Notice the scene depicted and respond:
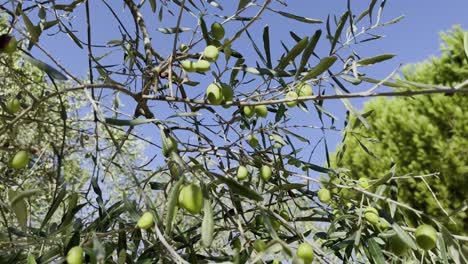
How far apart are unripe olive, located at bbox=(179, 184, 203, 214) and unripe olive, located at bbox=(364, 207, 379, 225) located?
0.54 m

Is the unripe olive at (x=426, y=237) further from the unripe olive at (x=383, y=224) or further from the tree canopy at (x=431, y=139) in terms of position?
the tree canopy at (x=431, y=139)

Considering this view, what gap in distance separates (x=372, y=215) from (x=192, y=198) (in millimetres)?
563

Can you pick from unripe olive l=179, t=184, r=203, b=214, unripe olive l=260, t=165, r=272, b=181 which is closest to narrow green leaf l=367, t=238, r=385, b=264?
unripe olive l=260, t=165, r=272, b=181

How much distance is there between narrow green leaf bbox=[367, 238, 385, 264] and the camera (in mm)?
1194

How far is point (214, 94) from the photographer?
3.62 feet

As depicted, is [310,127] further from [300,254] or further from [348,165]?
[348,165]

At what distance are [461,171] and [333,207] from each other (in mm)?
5007

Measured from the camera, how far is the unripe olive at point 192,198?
86 centimetres

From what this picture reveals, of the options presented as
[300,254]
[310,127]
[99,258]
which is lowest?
[300,254]

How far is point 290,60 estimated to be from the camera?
49.1 inches

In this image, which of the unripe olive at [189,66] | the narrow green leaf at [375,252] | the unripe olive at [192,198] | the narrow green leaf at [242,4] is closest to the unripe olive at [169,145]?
the unripe olive at [192,198]

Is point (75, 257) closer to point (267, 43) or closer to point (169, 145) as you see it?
point (169, 145)

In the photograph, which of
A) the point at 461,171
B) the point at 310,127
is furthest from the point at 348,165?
the point at 310,127

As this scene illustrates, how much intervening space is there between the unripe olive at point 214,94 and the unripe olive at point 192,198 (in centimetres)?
28
